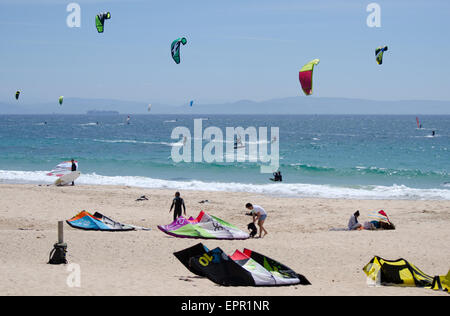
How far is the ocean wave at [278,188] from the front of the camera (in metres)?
22.6

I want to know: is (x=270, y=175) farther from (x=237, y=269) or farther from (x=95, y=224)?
(x=237, y=269)

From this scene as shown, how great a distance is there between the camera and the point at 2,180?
85.4 feet

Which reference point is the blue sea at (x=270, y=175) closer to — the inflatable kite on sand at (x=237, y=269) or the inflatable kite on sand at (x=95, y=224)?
the inflatable kite on sand at (x=95, y=224)

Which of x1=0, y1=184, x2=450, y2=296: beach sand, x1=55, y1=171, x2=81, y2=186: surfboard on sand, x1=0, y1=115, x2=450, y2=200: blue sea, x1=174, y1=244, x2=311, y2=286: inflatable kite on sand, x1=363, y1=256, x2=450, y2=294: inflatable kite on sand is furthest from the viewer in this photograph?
x1=0, y1=115, x2=450, y2=200: blue sea

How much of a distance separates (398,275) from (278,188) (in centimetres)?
1582

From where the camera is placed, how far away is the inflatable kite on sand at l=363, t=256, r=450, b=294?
332 inches

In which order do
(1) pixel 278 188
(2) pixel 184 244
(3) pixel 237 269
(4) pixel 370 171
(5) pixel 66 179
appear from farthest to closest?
(4) pixel 370 171
(1) pixel 278 188
(5) pixel 66 179
(2) pixel 184 244
(3) pixel 237 269

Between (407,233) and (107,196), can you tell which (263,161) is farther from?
(407,233)

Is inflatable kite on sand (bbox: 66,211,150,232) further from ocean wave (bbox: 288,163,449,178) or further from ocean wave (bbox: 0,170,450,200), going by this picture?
ocean wave (bbox: 288,163,449,178)

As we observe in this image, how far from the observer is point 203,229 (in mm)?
12289

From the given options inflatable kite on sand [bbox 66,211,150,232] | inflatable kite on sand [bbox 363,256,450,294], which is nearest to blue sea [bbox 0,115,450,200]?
inflatable kite on sand [bbox 66,211,150,232]

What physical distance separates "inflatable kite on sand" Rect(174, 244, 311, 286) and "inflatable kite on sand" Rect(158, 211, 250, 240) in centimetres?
320

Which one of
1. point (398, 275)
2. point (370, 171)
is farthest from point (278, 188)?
point (398, 275)
